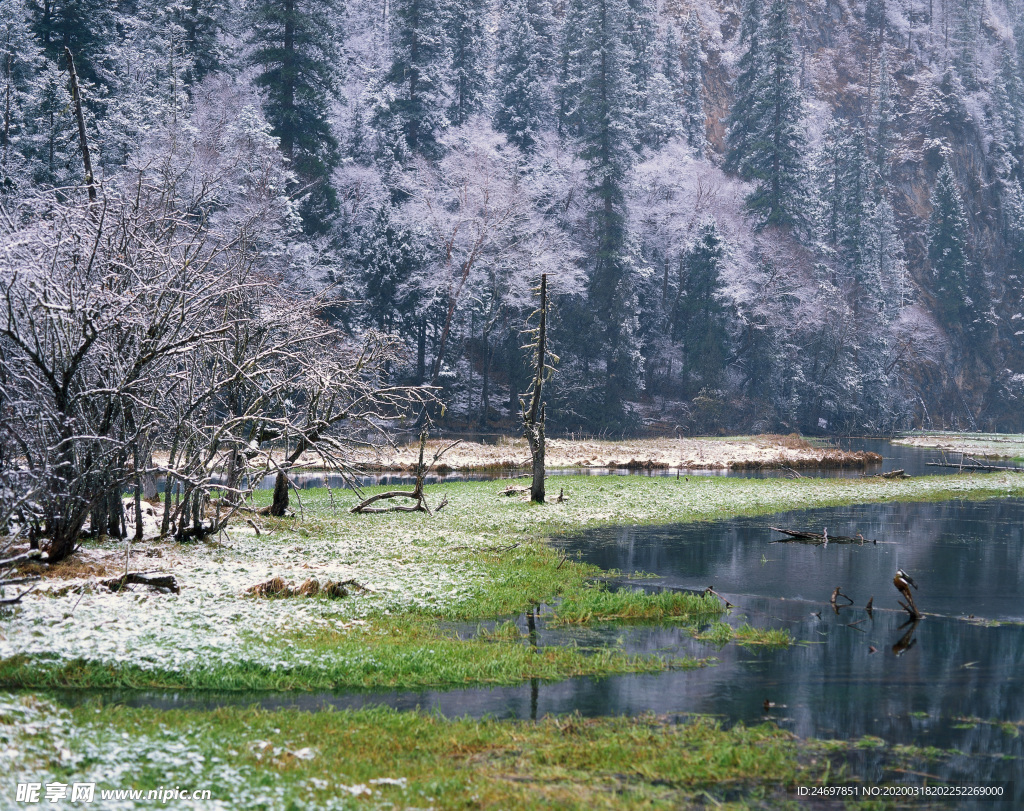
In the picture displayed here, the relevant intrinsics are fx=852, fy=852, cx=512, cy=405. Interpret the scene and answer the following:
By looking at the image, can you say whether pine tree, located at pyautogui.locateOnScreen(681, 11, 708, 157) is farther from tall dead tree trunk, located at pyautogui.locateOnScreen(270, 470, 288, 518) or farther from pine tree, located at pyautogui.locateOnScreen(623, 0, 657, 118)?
tall dead tree trunk, located at pyautogui.locateOnScreen(270, 470, 288, 518)

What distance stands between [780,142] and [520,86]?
26.0 m

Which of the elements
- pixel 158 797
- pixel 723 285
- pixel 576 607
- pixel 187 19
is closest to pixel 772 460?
pixel 723 285

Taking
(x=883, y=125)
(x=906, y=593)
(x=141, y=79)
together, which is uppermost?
(x=883, y=125)

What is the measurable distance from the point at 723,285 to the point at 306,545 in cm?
6311

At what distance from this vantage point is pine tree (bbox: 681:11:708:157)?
314ft

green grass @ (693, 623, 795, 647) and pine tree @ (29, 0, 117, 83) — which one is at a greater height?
pine tree @ (29, 0, 117, 83)

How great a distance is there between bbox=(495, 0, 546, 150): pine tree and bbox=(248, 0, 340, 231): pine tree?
1909cm

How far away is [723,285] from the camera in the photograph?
76688 mm

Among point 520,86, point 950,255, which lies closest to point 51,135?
point 520,86

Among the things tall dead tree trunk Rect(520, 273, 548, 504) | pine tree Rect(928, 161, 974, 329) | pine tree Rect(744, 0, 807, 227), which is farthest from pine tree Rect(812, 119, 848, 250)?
tall dead tree trunk Rect(520, 273, 548, 504)

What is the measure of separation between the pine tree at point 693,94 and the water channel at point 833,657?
76.9m

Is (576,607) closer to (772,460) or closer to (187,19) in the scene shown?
(772,460)

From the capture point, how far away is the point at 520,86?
8175 centimetres

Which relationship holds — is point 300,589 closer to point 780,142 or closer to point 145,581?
point 145,581
